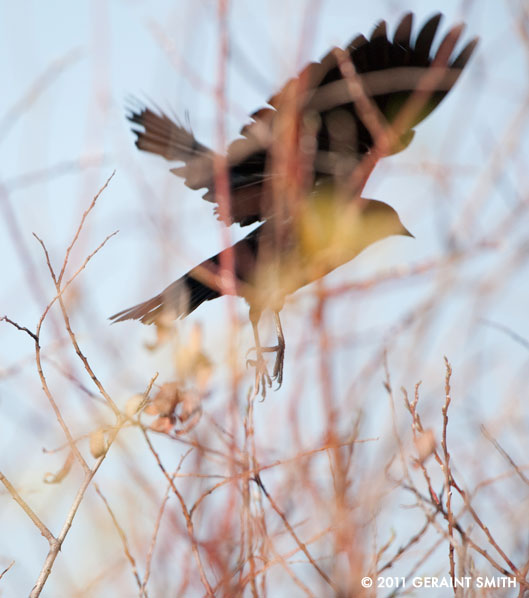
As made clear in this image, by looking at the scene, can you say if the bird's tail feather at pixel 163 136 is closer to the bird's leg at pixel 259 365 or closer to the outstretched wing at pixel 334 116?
the outstretched wing at pixel 334 116

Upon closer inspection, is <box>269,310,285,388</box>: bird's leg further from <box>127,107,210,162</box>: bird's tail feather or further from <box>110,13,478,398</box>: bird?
<box>127,107,210,162</box>: bird's tail feather

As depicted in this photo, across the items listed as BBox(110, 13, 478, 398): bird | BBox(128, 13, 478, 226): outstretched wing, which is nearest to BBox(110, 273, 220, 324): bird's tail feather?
BBox(110, 13, 478, 398): bird

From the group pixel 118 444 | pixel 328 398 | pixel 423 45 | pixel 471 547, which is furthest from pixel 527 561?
pixel 423 45

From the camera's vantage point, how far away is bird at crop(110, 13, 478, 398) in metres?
2.44

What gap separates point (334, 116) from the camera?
279cm

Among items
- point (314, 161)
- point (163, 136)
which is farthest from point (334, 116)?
point (163, 136)

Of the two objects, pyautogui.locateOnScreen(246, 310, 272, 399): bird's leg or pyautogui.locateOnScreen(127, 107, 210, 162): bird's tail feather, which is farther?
pyautogui.locateOnScreen(127, 107, 210, 162): bird's tail feather

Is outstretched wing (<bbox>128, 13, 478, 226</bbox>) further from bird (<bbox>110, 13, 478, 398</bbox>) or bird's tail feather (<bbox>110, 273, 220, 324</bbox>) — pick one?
bird's tail feather (<bbox>110, 273, 220, 324</bbox>)

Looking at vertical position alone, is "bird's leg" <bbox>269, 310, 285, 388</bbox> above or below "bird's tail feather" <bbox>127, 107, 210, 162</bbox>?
below

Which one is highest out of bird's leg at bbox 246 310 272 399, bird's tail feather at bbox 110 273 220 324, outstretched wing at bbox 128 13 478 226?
outstretched wing at bbox 128 13 478 226

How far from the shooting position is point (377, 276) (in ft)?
6.08

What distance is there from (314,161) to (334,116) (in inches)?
6.5

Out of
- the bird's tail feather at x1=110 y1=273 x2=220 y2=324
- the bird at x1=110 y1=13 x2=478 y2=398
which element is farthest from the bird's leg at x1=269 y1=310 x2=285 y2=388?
the bird's tail feather at x1=110 y1=273 x2=220 y2=324

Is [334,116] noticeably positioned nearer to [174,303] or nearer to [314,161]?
[314,161]
